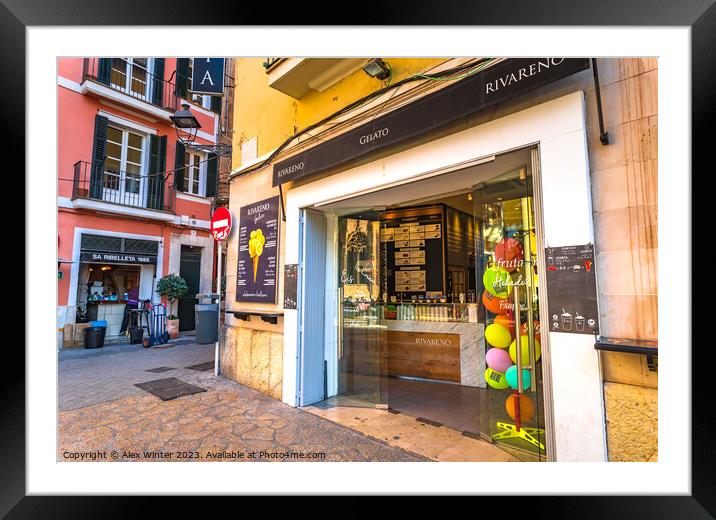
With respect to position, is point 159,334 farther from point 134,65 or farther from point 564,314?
point 564,314

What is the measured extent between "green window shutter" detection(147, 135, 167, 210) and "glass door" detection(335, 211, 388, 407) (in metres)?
8.48

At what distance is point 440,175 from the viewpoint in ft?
10.9

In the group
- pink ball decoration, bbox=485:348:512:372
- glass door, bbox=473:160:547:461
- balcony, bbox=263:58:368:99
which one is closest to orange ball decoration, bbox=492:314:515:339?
glass door, bbox=473:160:547:461

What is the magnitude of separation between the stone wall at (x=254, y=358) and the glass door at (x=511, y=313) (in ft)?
9.25

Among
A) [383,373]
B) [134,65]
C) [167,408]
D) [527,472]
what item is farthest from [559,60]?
[134,65]

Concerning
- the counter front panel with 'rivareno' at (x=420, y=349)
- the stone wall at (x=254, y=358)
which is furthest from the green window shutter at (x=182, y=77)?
the counter front panel with 'rivareno' at (x=420, y=349)

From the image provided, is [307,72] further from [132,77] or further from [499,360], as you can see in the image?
[132,77]

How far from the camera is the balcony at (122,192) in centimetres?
927

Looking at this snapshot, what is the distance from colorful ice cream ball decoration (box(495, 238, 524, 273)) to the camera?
309 cm

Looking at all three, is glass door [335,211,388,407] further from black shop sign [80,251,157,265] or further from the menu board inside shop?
black shop sign [80,251,157,265]

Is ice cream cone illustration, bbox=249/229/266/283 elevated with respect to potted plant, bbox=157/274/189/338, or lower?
elevated

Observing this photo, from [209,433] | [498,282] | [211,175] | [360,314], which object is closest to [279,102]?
[360,314]

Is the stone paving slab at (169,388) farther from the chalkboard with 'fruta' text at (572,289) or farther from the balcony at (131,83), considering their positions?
the balcony at (131,83)

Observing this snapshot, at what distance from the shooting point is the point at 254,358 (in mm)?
5285
